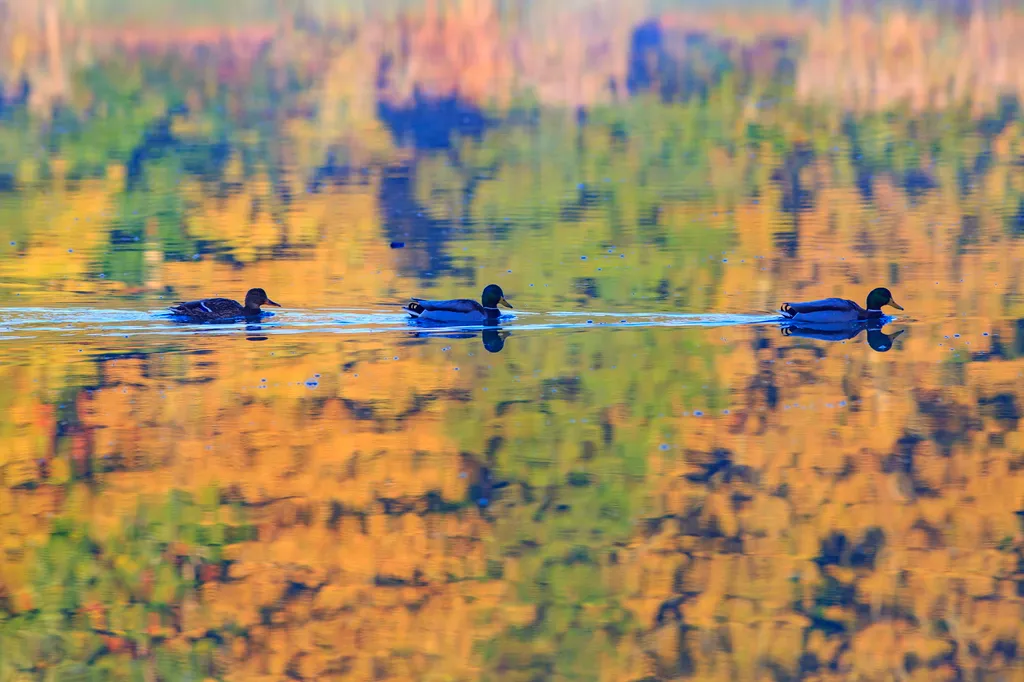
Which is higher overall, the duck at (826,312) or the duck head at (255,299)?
the duck head at (255,299)

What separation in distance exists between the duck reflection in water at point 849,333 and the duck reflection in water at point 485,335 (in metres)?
1.89

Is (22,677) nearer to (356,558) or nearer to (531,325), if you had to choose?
(356,558)

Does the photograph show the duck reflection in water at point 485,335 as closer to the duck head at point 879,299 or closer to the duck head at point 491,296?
the duck head at point 491,296

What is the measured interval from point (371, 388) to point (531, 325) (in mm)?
2244

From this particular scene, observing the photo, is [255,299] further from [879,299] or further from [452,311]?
[879,299]

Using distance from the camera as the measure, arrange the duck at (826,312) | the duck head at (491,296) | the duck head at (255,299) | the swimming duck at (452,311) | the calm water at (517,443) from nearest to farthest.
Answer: the calm water at (517,443), the duck at (826,312), the swimming duck at (452,311), the duck head at (255,299), the duck head at (491,296)

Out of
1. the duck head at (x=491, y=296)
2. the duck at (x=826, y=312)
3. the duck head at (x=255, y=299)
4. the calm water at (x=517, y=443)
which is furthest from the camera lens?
the duck head at (x=491, y=296)

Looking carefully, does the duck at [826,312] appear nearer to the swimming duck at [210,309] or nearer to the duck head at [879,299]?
the duck head at [879,299]

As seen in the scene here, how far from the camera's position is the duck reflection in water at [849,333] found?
11.4 meters

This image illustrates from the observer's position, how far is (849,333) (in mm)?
11805

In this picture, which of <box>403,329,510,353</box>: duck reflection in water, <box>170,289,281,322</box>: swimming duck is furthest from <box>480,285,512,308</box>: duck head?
<box>170,289,281,322</box>: swimming duck

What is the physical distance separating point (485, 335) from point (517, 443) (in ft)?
9.61

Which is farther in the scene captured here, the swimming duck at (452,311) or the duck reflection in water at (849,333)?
the swimming duck at (452,311)

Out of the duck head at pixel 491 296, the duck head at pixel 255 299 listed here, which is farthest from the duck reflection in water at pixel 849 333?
the duck head at pixel 255 299
